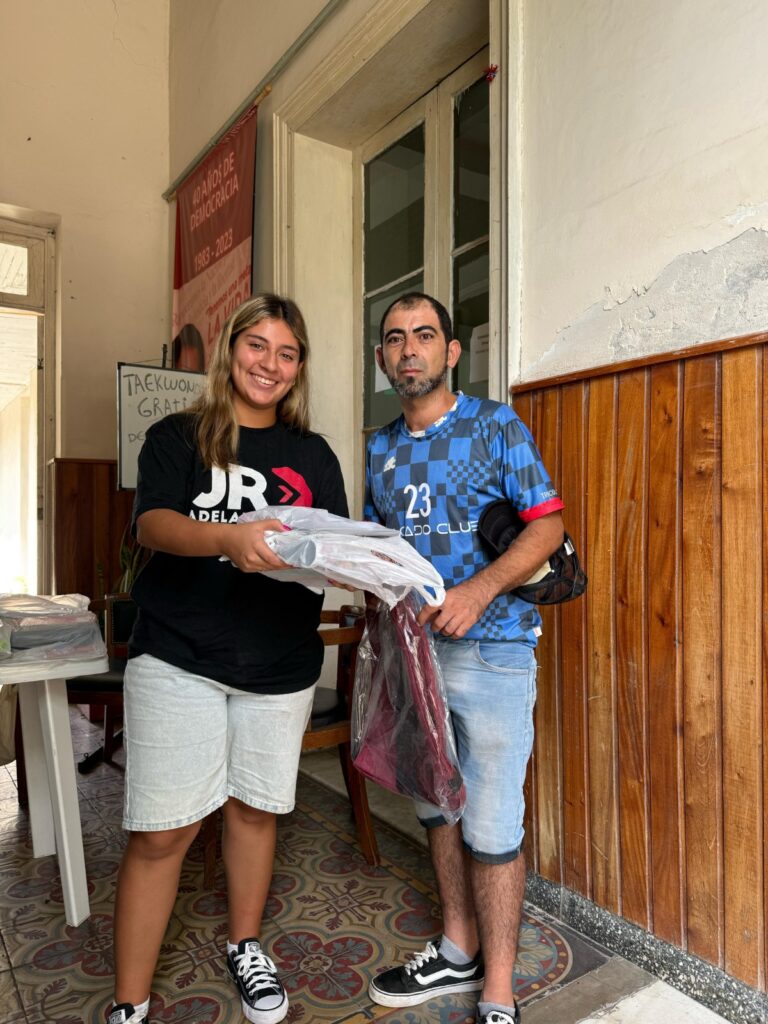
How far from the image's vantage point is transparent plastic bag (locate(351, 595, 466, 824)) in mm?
1378

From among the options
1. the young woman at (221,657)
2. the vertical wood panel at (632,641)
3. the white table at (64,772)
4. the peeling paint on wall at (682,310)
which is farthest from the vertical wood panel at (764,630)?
the white table at (64,772)

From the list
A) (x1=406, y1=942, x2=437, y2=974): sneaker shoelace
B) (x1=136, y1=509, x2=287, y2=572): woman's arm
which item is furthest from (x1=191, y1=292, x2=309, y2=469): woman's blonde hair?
(x1=406, y1=942, x2=437, y2=974): sneaker shoelace

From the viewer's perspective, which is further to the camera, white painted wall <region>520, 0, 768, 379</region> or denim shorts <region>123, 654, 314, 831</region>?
white painted wall <region>520, 0, 768, 379</region>

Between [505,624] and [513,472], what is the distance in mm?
313

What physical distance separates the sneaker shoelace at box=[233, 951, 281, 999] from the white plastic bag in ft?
2.79

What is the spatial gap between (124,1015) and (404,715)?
2.51ft

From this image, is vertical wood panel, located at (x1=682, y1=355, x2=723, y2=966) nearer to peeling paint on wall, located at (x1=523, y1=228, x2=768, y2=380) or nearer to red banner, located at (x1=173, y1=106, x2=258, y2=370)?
peeling paint on wall, located at (x1=523, y1=228, x2=768, y2=380)

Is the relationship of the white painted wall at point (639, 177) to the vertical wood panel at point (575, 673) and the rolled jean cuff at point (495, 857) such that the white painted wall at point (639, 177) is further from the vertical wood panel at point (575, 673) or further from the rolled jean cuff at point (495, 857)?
the rolled jean cuff at point (495, 857)

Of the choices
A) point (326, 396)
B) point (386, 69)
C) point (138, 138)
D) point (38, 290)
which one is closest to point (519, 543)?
point (326, 396)

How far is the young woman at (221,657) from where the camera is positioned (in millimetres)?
1359

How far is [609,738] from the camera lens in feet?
5.64

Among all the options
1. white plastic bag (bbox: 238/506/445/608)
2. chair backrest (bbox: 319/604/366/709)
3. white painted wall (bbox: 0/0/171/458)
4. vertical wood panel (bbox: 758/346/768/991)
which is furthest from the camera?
white painted wall (bbox: 0/0/171/458)

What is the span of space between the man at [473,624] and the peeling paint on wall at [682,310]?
1.41 ft

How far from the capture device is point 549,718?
1.88m
